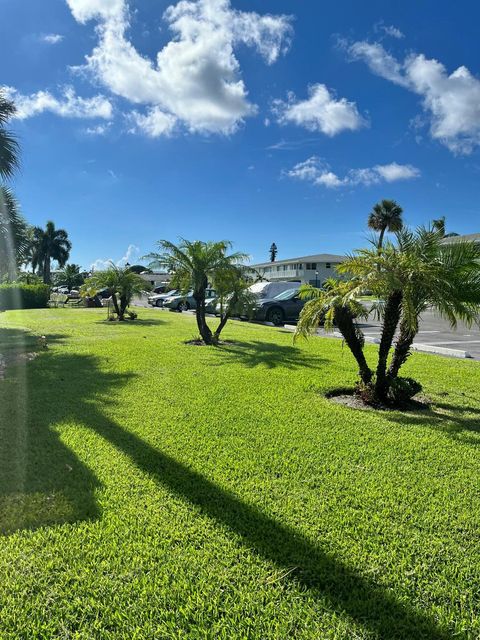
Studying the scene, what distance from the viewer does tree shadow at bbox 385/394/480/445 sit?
177 inches

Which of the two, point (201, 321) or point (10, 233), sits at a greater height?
point (10, 233)

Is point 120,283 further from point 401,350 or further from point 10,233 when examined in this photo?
point 401,350

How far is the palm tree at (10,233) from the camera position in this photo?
1345cm

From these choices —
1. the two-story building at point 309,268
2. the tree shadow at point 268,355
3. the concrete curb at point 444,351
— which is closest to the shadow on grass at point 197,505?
the tree shadow at point 268,355

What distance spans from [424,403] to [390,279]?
6.38ft

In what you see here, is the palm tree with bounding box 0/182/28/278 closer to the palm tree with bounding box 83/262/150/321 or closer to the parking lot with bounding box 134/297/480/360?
the palm tree with bounding box 83/262/150/321

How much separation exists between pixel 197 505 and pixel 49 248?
60955 millimetres

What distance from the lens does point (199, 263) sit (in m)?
10.9

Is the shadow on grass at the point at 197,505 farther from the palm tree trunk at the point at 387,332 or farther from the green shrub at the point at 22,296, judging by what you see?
the green shrub at the point at 22,296

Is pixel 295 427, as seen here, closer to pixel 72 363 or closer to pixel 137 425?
pixel 137 425

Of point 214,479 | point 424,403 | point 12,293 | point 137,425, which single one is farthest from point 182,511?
point 12,293

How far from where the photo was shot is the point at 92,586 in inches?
86.0

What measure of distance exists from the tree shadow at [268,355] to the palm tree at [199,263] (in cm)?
116

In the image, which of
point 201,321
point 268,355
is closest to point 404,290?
point 268,355
